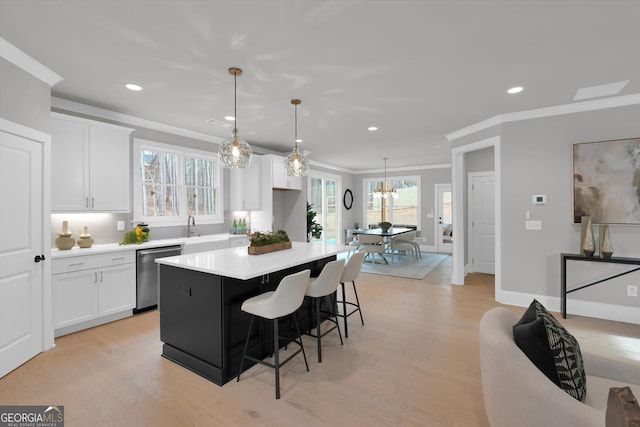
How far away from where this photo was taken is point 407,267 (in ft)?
21.9

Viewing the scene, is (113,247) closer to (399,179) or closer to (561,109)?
(561,109)

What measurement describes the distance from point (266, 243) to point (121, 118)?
278 centimetres

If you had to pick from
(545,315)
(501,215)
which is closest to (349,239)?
(501,215)

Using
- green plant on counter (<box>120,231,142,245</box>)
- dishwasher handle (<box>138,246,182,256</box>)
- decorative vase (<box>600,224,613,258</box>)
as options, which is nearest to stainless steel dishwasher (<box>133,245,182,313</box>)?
dishwasher handle (<box>138,246,182,256</box>)

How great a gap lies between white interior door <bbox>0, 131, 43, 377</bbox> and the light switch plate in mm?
5642

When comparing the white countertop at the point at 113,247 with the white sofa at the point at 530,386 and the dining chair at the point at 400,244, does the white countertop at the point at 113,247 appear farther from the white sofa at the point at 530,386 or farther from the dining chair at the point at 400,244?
the dining chair at the point at 400,244

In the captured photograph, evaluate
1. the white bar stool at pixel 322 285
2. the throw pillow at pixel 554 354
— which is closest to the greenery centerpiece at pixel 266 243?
the white bar stool at pixel 322 285

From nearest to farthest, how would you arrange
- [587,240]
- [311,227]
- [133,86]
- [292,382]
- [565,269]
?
[292,382]
[133,86]
[587,240]
[565,269]
[311,227]

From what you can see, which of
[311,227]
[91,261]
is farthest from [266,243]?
[311,227]

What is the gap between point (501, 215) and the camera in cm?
434

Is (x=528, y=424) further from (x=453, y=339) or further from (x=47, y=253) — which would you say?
(x=47, y=253)

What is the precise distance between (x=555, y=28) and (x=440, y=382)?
278 centimetres

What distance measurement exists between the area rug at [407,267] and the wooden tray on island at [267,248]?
3.19 meters

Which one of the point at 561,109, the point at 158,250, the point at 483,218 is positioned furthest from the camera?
the point at 483,218
